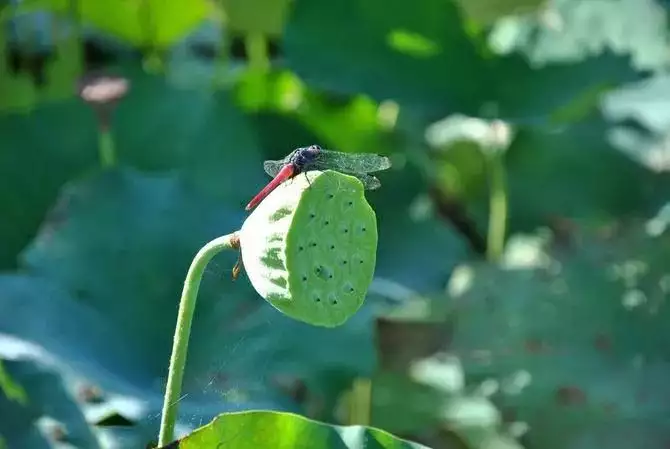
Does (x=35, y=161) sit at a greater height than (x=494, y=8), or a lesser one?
lesser

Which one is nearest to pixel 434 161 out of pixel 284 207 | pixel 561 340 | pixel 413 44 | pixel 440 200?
pixel 440 200

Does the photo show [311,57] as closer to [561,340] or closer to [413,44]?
[413,44]

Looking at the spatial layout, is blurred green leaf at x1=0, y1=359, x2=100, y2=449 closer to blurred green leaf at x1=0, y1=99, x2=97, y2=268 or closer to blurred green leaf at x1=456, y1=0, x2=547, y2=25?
blurred green leaf at x1=0, y1=99, x2=97, y2=268

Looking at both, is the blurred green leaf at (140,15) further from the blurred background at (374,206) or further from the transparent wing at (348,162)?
the transparent wing at (348,162)

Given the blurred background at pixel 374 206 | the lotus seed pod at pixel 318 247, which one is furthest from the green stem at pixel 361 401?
the lotus seed pod at pixel 318 247

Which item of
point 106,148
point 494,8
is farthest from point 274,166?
point 494,8

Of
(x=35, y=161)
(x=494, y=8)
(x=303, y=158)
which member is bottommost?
(x=303, y=158)

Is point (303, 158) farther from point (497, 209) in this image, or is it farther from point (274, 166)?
point (497, 209)
